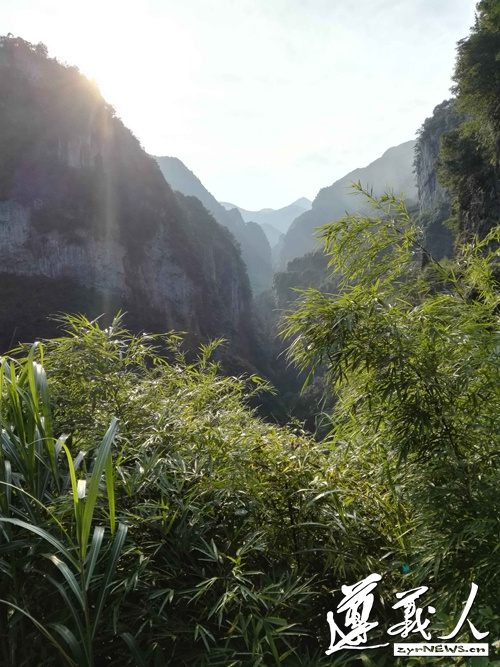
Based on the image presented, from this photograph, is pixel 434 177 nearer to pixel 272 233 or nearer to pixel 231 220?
pixel 231 220

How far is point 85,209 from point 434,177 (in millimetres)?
28448

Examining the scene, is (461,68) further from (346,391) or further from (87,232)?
(87,232)

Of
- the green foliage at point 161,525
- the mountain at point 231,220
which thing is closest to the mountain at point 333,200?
the mountain at point 231,220

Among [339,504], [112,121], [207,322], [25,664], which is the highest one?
[112,121]

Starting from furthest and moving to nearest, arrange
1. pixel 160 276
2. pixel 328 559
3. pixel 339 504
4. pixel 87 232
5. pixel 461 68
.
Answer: pixel 160 276, pixel 87 232, pixel 461 68, pixel 339 504, pixel 328 559

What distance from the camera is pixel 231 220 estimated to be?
96438 millimetres

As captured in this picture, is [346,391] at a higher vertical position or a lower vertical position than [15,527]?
higher

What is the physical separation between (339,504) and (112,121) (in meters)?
45.3

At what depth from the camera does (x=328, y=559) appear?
117 cm

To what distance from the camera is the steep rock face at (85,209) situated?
1234 inches

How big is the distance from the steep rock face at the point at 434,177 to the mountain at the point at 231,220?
1937 inches

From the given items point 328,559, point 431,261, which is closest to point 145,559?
point 328,559

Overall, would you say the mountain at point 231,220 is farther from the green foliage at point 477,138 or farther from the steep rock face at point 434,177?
the green foliage at point 477,138

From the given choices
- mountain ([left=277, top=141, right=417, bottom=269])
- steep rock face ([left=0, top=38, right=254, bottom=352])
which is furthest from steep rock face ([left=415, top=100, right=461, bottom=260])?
mountain ([left=277, top=141, right=417, bottom=269])
